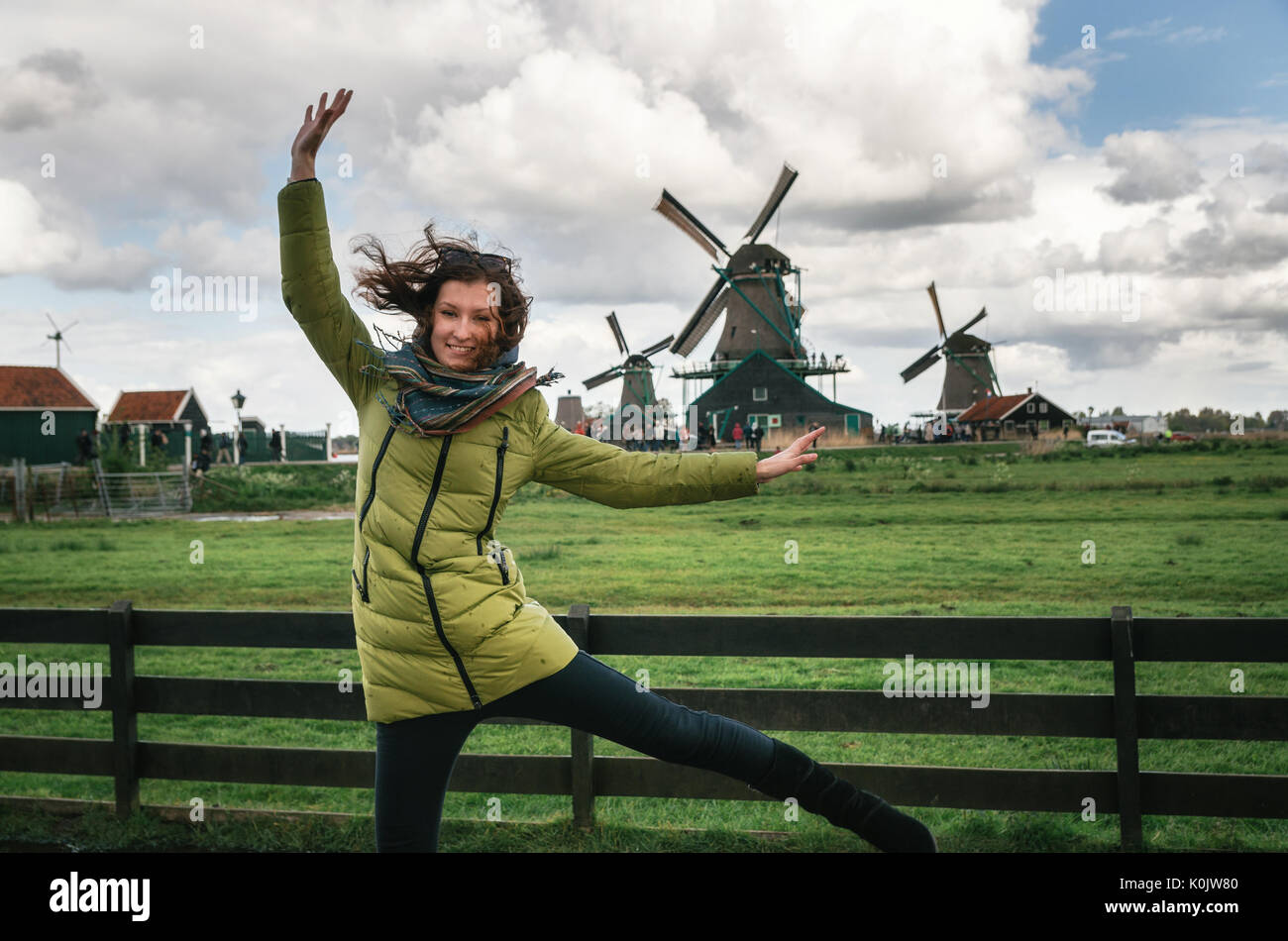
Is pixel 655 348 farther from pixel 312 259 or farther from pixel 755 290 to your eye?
pixel 312 259

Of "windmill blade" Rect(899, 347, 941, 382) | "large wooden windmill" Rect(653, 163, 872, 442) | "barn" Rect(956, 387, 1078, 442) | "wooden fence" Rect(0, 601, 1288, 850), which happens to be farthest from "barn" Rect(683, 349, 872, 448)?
"wooden fence" Rect(0, 601, 1288, 850)

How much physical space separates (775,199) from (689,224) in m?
5.13

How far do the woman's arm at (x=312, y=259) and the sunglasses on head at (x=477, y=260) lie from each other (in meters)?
0.34

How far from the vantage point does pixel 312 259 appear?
2.93m

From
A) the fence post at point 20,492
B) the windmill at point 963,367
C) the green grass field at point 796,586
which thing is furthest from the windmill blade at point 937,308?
the fence post at point 20,492

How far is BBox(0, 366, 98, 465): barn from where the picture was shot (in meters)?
46.9

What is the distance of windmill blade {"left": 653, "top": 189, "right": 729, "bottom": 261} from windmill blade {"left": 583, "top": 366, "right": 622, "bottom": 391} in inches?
549

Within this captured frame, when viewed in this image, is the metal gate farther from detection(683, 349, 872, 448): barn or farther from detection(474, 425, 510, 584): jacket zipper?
detection(683, 349, 872, 448): barn

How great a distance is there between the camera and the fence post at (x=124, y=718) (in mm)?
4906

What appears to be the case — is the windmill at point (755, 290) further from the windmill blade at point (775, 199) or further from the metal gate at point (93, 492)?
the metal gate at point (93, 492)

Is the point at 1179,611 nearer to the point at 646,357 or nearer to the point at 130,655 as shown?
the point at 130,655

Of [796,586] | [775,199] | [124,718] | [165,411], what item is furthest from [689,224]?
[124,718]
